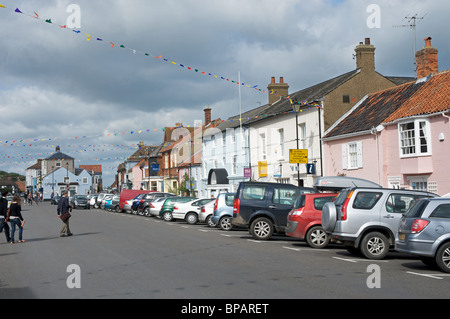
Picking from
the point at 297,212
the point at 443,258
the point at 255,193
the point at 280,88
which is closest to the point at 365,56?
the point at 280,88

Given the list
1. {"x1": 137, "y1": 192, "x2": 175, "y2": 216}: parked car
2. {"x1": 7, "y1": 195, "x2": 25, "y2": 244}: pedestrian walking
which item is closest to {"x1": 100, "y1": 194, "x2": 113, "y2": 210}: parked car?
{"x1": 137, "y1": 192, "x2": 175, "y2": 216}: parked car

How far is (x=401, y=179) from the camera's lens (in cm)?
2617

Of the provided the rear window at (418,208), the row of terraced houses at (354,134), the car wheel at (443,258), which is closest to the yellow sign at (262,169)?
the row of terraced houses at (354,134)

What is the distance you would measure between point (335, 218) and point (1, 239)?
40.9ft

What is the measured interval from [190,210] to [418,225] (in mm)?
19449

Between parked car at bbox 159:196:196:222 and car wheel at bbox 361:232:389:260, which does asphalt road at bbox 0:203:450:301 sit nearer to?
car wheel at bbox 361:232:389:260

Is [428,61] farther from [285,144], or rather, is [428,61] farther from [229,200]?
[229,200]

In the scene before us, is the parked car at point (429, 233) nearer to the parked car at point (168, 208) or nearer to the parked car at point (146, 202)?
the parked car at point (168, 208)

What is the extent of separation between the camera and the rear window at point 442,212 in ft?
36.5

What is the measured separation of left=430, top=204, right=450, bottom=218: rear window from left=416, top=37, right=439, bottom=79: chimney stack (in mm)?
19290

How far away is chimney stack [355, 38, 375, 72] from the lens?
33.7 metres

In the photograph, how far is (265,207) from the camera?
1850 centimetres
